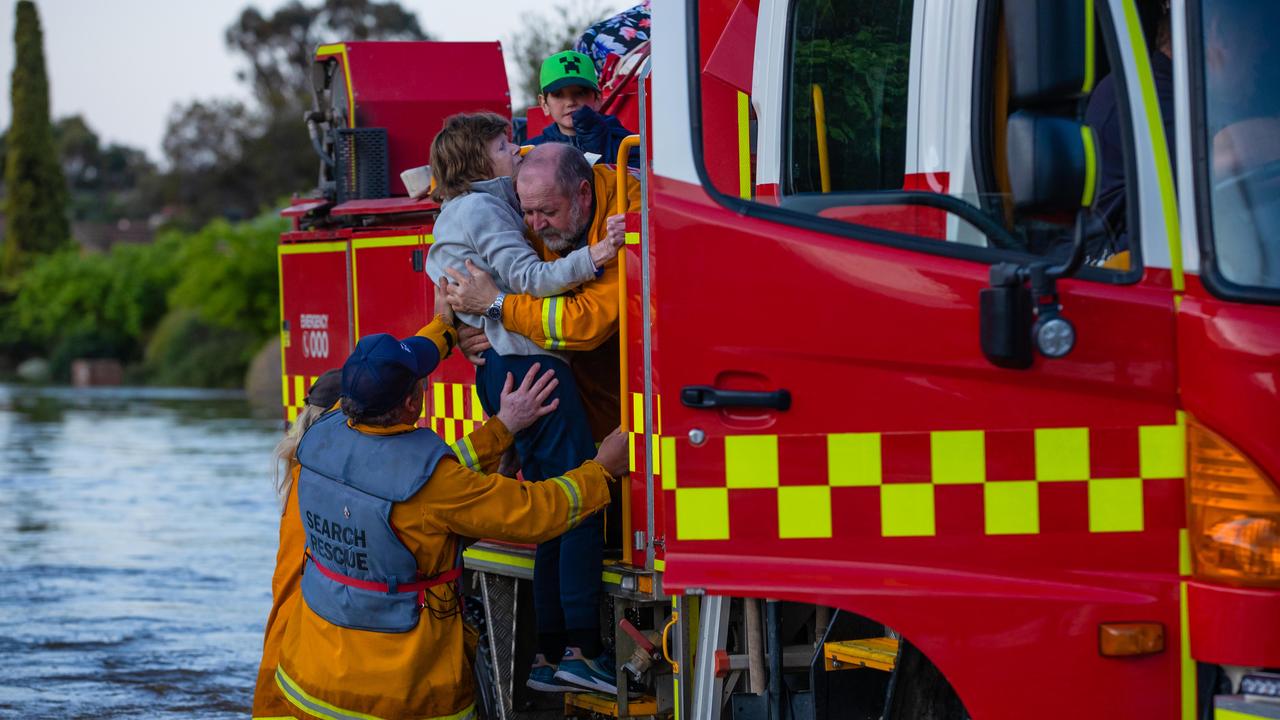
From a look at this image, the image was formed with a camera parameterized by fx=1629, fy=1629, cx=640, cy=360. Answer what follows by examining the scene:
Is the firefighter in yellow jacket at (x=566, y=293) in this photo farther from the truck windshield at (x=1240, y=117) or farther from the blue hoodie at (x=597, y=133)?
the truck windshield at (x=1240, y=117)

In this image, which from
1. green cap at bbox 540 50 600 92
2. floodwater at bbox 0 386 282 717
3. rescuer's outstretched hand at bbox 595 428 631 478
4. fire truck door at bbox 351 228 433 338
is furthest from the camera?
floodwater at bbox 0 386 282 717

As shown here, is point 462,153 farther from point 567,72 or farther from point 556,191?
point 567,72

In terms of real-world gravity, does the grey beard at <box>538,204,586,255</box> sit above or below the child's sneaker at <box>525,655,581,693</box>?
above

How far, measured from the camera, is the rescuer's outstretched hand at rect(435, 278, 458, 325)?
4.77 meters

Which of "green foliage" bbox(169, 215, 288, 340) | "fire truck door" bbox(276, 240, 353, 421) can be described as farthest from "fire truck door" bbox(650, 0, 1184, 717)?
"green foliage" bbox(169, 215, 288, 340)

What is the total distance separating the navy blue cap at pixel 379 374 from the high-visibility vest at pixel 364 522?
4.1 inches

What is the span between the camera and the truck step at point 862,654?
12.6 ft

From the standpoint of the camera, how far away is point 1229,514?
3.22m

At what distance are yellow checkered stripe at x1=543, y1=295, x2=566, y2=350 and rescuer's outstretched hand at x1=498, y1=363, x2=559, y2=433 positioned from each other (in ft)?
0.39

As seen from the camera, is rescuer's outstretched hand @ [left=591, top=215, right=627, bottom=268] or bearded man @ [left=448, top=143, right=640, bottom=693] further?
bearded man @ [left=448, top=143, right=640, bottom=693]

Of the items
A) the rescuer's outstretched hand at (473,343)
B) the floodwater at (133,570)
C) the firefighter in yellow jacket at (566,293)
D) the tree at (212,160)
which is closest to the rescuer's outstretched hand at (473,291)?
the firefighter in yellow jacket at (566,293)

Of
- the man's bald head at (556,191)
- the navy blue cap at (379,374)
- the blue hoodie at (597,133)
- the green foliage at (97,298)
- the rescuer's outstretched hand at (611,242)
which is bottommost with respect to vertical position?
the green foliage at (97,298)

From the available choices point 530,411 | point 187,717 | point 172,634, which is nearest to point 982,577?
point 530,411

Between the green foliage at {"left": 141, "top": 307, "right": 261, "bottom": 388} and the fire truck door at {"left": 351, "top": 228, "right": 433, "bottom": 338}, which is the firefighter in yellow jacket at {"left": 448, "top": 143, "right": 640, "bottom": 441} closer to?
the fire truck door at {"left": 351, "top": 228, "right": 433, "bottom": 338}
